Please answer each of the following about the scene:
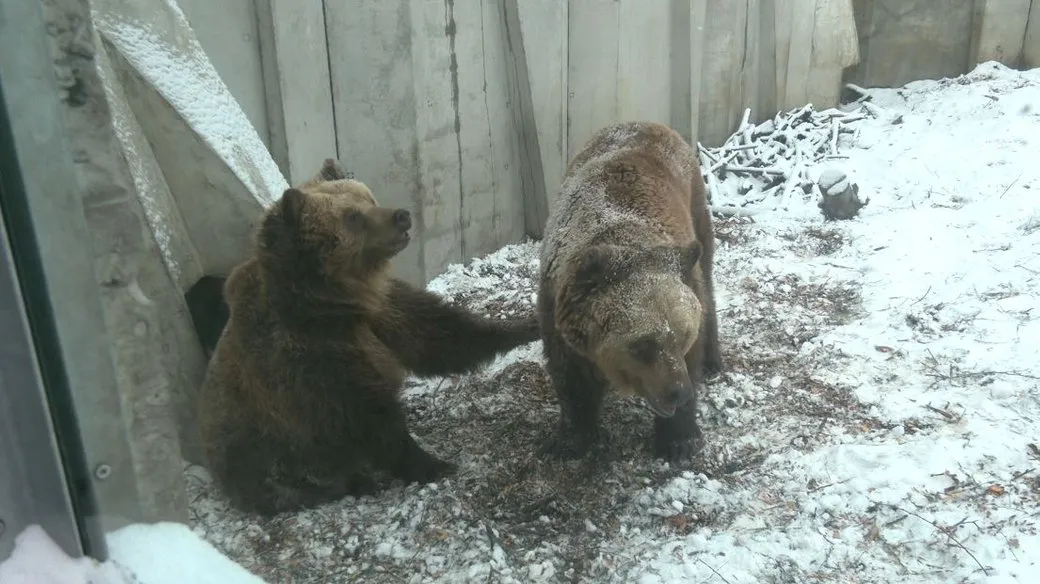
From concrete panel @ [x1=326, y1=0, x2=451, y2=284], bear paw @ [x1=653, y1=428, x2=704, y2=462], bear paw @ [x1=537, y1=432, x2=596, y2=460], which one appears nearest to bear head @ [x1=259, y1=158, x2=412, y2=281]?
bear paw @ [x1=537, y1=432, x2=596, y2=460]

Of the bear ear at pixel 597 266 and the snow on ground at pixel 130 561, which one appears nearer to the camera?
the snow on ground at pixel 130 561

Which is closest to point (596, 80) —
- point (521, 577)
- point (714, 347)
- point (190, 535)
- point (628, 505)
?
point (714, 347)

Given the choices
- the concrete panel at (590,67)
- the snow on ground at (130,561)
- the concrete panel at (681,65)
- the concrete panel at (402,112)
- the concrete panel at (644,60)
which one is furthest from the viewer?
the concrete panel at (681,65)

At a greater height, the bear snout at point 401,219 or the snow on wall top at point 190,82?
the snow on wall top at point 190,82

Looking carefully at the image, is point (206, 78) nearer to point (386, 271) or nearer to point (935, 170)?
point (386, 271)

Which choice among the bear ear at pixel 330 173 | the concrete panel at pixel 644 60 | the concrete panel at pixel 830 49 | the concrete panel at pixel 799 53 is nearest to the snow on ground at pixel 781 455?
the bear ear at pixel 330 173

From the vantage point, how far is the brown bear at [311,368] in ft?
12.1

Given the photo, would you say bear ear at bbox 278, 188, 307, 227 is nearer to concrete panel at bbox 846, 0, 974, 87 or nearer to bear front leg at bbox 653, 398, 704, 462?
bear front leg at bbox 653, 398, 704, 462

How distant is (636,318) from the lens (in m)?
3.63

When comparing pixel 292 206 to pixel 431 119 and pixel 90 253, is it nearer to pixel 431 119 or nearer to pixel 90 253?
pixel 90 253

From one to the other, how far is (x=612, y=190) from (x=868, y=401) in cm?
179

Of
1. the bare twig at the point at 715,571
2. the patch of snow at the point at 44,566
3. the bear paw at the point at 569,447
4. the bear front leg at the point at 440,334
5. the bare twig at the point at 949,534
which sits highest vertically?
the patch of snow at the point at 44,566

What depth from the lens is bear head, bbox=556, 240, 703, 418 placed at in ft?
11.9

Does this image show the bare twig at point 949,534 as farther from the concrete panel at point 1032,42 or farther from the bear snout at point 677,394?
the concrete panel at point 1032,42
